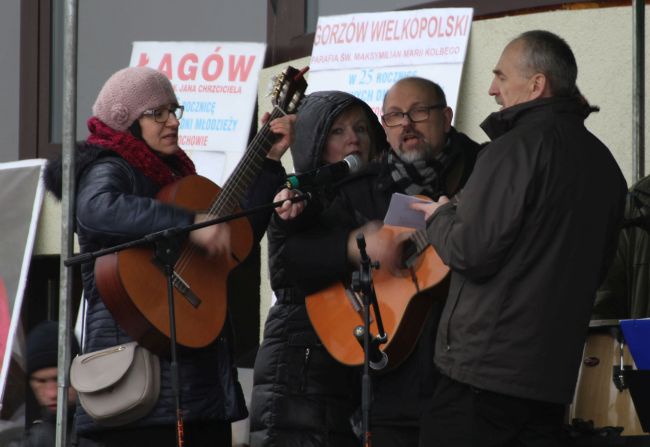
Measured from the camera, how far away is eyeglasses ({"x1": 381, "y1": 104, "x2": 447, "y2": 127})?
463cm

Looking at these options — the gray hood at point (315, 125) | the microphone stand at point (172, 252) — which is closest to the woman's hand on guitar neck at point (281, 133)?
the gray hood at point (315, 125)

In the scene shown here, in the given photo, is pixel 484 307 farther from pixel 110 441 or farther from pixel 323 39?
pixel 323 39

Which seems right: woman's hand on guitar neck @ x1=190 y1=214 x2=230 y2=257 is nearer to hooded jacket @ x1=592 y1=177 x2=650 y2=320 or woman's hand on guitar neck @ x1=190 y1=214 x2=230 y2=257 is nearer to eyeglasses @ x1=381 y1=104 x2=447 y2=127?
eyeglasses @ x1=381 y1=104 x2=447 y2=127

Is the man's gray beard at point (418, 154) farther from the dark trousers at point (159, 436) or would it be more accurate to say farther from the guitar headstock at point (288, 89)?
the dark trousers at point (159, 436)

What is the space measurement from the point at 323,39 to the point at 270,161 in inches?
109

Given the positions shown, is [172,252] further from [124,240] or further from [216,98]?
[216,98]

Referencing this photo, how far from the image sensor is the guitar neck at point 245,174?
452 centimetres

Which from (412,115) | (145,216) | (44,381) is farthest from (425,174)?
(44,381)

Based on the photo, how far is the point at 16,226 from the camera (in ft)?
29.3

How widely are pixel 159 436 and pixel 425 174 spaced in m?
1.21

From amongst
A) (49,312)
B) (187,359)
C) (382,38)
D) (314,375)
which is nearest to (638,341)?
(314,375)

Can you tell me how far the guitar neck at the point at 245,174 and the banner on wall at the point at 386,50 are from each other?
217 centimetres

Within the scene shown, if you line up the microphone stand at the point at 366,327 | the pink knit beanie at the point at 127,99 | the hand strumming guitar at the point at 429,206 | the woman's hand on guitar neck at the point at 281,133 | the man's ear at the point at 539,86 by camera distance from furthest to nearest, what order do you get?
1. the woman's hand on guitar neck at the point at 281,133
2. the pink knit beanie at the point at 127,99
3. the hand strumming guitar at the point at 429,206
4. the man's ear at the point at 539,86
5. the microphone stand at the point at 366,327

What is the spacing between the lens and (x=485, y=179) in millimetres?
3693
